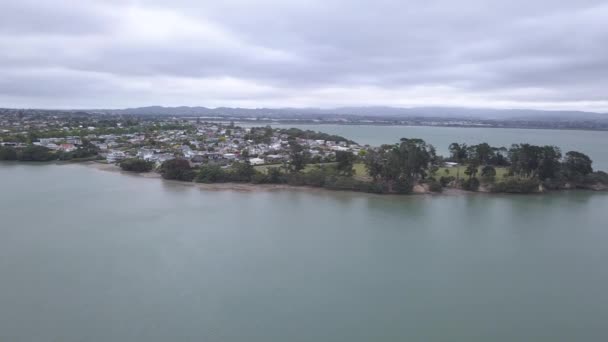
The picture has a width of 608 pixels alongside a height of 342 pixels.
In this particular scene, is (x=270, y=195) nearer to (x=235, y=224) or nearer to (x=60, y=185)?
(x=235, y=224)

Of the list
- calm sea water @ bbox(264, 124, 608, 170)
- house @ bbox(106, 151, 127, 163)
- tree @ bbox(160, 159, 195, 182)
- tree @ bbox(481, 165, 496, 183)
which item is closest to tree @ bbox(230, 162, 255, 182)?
tree @ bbox(160, 159, 195, 182)

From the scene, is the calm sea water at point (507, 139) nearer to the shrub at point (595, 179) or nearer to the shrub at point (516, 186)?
the shrub at point (595, 179)

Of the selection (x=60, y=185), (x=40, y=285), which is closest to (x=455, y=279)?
(x=40, y=285)

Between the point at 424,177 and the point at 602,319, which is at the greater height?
the point at 424,177

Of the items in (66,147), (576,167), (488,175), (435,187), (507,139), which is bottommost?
(435,187)

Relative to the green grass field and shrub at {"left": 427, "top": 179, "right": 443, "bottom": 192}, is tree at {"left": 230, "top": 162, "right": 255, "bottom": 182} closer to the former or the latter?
the green grass field

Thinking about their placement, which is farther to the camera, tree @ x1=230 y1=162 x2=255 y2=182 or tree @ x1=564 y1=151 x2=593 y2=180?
tree @ x1=564 y1=151 x2=593 y2=180

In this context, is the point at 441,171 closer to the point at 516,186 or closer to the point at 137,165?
the point at 516,186

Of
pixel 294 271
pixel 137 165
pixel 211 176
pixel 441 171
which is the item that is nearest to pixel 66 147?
pixel 137 165

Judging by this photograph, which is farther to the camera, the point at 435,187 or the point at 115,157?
the point at 115,157
